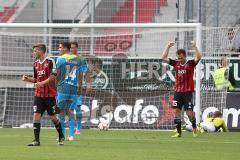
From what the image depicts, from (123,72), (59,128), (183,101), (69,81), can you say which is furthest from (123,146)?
(123,72)

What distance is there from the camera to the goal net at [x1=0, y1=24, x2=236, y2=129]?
2259 cm

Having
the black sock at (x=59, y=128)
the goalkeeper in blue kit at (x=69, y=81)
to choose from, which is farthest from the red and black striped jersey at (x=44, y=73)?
Answer: the goalkeeper in blue kit at (x=69, y=81)

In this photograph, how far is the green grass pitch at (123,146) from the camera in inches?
517

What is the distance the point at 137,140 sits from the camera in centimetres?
1767

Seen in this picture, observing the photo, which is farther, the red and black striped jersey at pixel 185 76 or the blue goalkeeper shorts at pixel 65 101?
the red and black striped jersey at pixel 185 76

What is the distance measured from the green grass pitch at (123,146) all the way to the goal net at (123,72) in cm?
172

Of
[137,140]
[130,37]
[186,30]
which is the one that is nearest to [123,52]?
[130,37]

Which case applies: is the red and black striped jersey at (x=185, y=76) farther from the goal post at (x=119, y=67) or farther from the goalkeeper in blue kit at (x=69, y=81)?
the goalkeeper in blue kit at (x=69, y=81)

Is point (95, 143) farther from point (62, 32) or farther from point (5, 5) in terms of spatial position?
point (5, 5)

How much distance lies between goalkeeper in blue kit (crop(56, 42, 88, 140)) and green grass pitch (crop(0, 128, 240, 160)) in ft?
2.39

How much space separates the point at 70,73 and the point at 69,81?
17 cm

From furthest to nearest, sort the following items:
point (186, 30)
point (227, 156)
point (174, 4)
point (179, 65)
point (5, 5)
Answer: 1. point (5, 5)
2. point (174, 4)
3. point (186, 30)
4. point (179, 65)
5. point (227, 156)

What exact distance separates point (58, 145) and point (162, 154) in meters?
2.71

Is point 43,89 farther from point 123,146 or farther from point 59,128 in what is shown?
point 123,146
